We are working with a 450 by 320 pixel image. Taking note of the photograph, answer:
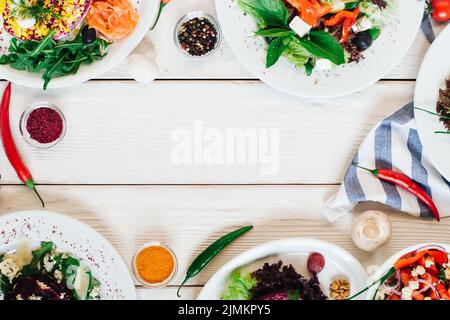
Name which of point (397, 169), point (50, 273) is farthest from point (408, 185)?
point (50, 273)

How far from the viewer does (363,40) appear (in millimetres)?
1623

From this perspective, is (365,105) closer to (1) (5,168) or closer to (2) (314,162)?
(2) (314,162)

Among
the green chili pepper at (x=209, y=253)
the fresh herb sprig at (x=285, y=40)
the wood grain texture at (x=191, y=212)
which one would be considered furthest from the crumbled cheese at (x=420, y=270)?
the fresh herb sprig at (x=285, y=40)

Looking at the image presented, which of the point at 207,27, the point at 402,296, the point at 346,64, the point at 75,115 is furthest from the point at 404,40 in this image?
the point at 75,115

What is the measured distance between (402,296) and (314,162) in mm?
415

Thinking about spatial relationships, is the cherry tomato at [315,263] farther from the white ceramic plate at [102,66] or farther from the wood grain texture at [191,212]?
the white ceramic plate at [102,66]

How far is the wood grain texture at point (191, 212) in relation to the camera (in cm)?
172

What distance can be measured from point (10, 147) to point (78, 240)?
31 centimetres

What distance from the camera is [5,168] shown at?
1.71m

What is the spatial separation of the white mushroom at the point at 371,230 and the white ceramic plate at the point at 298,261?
5 cm

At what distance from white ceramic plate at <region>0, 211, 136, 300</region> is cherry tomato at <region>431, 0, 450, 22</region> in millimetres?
1038

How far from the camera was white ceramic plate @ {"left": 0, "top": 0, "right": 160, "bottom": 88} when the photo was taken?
5.30 ft

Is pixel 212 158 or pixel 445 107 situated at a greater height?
pixel 445 107

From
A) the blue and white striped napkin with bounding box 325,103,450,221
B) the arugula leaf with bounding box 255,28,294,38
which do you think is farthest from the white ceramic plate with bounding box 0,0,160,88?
the blue and white striped napkin with bounding box 325,103,450,221
